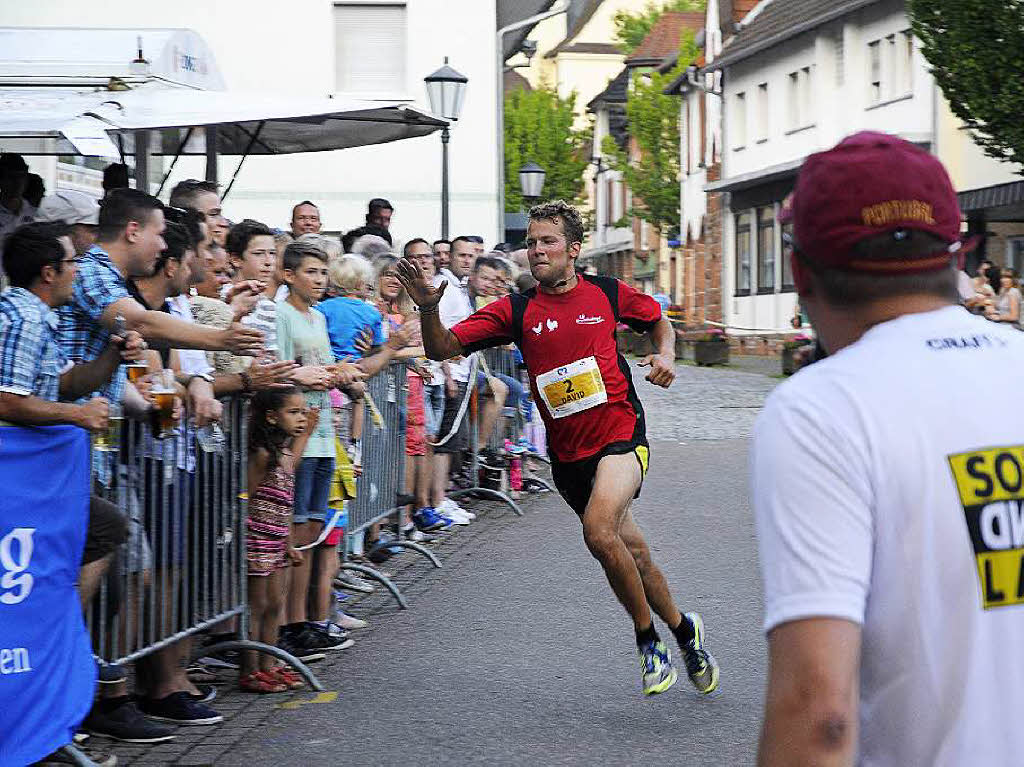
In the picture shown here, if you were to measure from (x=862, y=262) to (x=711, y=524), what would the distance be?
10.5m

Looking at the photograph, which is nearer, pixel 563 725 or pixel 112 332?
pixel 112 332

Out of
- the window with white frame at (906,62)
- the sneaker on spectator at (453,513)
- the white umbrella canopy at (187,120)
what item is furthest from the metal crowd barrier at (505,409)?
the window with white frame at (906,62)

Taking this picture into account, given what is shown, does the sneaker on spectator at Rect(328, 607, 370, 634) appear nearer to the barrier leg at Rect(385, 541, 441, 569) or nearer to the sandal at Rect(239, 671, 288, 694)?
the sandal at Rect(239, 671, 288, 694)

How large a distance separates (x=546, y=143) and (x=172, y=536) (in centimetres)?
5298

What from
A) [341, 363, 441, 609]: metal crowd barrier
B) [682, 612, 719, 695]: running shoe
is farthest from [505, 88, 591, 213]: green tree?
[682, 612, 719, 695]: running shoe

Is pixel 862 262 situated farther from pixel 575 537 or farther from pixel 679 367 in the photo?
pixel 679 367

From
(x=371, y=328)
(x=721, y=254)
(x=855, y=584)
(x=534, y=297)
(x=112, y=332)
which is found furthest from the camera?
(x=721, y=254)

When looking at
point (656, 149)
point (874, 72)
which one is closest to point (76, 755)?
point (874, 72)

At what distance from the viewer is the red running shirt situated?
7.59 meters

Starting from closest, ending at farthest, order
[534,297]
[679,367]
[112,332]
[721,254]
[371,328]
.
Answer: [112,332], [534,297], [371,328], [679,367], [721,254]

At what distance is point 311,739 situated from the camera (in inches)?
256

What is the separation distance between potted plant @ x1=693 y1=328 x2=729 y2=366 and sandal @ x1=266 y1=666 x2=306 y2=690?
110 feet

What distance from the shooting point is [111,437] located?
6.18 metres

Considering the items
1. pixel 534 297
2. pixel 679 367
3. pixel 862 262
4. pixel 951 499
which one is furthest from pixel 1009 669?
pixel 679 367
